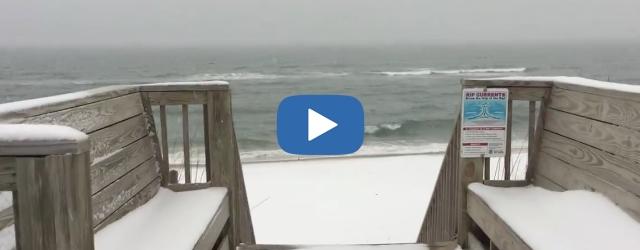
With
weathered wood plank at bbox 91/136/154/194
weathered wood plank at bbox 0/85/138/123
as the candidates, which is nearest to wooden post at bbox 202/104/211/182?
weathered wood plank at bbox 91/136/154/194

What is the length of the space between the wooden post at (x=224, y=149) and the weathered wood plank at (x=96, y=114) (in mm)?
451

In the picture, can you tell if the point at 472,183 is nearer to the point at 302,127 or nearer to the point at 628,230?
the point at 628,230

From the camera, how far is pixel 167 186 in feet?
11.5

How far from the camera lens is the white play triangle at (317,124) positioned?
17.0 ft

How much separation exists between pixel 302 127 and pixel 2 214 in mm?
3712

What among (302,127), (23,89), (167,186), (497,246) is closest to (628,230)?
(497,246)

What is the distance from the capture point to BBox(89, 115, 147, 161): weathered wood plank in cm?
265

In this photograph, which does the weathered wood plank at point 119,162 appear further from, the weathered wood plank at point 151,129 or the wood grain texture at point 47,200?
the wood grain texture at point 47,200

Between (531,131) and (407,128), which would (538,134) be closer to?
(531,131)

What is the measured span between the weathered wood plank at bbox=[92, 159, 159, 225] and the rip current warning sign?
6.10ft

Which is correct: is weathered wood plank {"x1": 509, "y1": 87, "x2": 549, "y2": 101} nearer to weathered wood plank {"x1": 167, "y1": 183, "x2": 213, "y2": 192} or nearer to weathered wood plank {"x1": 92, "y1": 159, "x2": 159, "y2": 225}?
weathered wood plank {"x1": 167, "y1": 183, "x2": 213, "y2": 192}

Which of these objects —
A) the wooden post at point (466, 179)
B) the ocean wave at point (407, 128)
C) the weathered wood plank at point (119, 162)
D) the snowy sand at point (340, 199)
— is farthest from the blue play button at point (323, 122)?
the ocean wave at point (407, 128)

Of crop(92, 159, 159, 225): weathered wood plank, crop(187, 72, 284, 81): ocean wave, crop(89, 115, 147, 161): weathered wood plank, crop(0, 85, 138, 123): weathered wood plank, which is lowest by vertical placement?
crop(187, 72, 284, 81): ocean wave

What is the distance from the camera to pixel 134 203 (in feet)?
9.81
